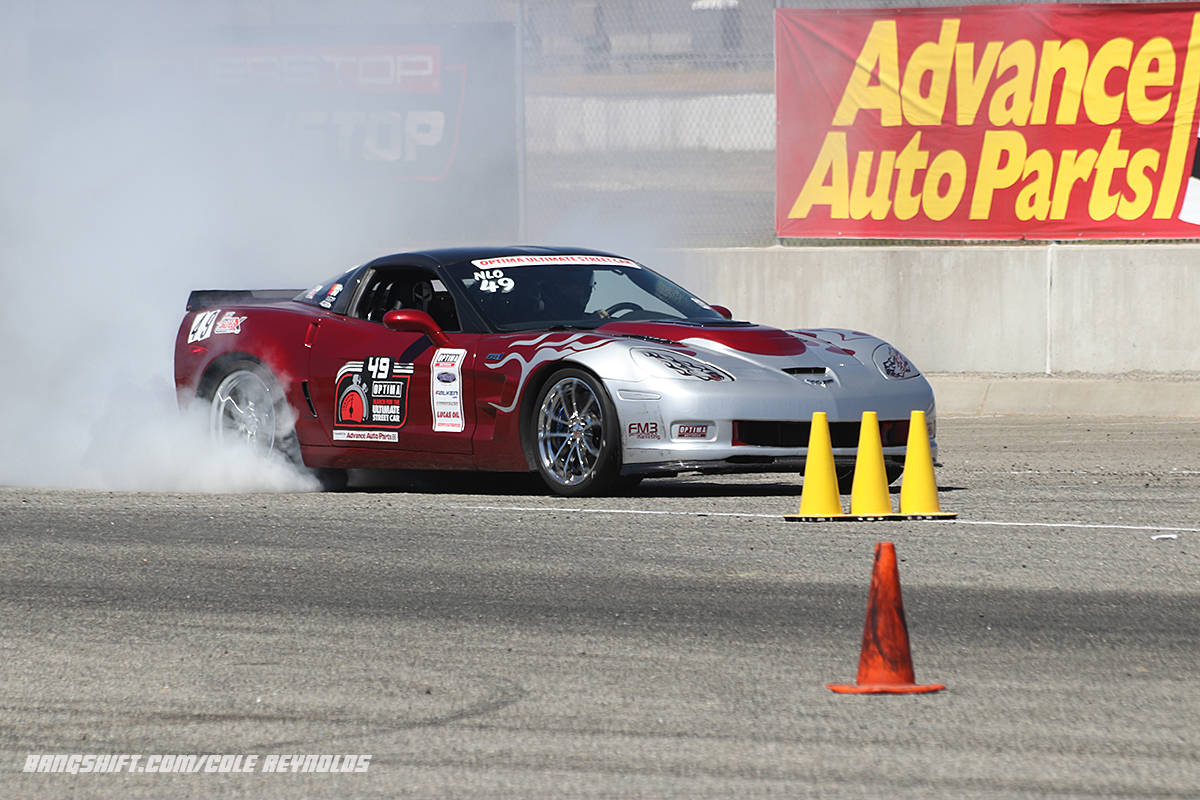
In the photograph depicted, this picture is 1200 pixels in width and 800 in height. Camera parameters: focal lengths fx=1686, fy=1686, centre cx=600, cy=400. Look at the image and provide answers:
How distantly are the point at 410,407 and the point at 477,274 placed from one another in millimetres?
793

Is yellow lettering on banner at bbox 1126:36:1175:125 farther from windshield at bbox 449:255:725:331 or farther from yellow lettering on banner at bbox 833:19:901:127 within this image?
windshield at bbox 449:255:725:331

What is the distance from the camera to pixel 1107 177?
13797 millimetres

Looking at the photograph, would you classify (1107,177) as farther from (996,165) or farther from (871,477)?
→ (871,477)

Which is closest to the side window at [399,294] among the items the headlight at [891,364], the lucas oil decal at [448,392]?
the lucas oil decal at [448,392]

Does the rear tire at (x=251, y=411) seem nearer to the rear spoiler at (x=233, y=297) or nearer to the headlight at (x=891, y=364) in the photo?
the rear spoiler at (x=233, y=297)

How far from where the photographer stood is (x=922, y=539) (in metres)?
6.44

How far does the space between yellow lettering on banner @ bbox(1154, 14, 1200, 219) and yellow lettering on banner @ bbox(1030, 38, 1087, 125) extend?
0.79 meters

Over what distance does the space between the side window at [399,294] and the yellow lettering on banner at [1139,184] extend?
23.0 feet

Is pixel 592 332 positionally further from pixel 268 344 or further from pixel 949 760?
pixel 949 760

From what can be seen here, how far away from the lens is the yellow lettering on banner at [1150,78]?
1372 centimetres

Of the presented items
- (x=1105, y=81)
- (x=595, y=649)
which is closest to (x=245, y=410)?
(x=595, y=649)

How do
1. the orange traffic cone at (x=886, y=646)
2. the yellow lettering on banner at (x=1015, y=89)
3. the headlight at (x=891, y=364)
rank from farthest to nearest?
the yellow lettering on banner at (x=1015, y=89)
the headlight at (x=891, y=364)
the orange traffic cone at (x=886, y=646)

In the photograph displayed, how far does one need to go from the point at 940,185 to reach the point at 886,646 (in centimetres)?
1065

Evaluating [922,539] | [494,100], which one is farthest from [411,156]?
[922,539]
